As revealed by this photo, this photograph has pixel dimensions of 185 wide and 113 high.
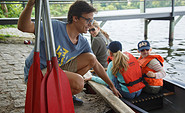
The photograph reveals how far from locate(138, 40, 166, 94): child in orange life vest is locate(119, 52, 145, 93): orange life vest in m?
0.13

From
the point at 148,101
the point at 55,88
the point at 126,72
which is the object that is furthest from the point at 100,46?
the point at 55,88

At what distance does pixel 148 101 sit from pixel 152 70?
47 centimetres

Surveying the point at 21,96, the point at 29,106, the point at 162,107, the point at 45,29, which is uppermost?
the point at 45,29

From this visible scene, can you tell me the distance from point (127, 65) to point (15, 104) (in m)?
1.65

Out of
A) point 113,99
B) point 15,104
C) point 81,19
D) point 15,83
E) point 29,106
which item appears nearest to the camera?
point 29,106

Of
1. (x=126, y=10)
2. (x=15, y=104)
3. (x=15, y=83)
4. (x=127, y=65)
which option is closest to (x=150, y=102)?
(x=127, y=65)

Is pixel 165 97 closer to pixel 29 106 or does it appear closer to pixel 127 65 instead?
pixel 127 65

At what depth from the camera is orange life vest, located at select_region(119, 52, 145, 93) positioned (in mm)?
3125

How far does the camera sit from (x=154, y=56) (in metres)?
3.21

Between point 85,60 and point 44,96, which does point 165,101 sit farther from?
point 44,96

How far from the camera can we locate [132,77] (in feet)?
10.3

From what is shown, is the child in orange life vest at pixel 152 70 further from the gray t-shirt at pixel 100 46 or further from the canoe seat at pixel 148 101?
the gray t-shirt at pixel 100 46

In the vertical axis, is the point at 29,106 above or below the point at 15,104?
above

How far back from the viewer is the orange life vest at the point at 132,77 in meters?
3.12
